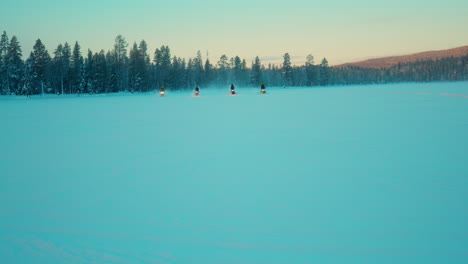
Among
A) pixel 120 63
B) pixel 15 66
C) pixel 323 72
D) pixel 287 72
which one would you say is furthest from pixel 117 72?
pixel 323 72

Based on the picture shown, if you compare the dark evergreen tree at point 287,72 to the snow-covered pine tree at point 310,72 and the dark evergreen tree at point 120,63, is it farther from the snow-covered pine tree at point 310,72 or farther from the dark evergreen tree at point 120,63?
the dark evergreen tree at point 120,63

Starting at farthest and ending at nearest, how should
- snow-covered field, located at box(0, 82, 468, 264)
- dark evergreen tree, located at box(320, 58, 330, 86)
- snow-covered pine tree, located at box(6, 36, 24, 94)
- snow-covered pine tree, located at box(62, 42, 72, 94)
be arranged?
dark evergreen tree, located at box(320, 58, 330, 86) → snow-covered pine tree, located at box(62, 42, 72, 94) → snow-covered pine tree, located at box(6, 36, 24, 94) → snow-covered field, located at box(0, 82, 468, 264)

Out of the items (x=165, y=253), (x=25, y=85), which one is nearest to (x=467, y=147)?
(x=165, y=253)

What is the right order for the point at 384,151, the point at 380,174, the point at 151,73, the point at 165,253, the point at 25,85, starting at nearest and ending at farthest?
the point at 165,253, the point at 380,174, the point at 384,151, the point at 25,85, the point at 151,73

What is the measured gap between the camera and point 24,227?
3168mm

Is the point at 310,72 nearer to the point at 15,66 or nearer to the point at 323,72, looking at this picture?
the point at 323,72

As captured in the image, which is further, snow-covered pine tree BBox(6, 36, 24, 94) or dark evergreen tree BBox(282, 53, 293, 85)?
dark evergreen tree BBox(282, 53, 293, 85)

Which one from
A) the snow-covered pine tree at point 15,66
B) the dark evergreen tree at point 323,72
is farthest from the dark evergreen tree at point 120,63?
the dark evergreen tree at point 323,72

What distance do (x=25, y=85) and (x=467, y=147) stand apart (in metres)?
52.8

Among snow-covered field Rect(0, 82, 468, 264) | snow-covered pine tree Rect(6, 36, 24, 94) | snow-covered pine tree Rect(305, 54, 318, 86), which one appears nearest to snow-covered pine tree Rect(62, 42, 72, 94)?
snow-covered pine tree Rect(6, 36, 24, 94)

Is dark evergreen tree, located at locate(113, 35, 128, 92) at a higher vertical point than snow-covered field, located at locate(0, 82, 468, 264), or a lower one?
higher

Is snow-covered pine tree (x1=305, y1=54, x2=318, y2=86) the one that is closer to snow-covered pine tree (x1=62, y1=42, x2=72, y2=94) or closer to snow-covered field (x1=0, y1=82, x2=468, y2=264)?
snow-covered pine tree (x1=62, y1=42, x2=72, y2=94)

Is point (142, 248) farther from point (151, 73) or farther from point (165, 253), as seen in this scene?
point (151, 73)

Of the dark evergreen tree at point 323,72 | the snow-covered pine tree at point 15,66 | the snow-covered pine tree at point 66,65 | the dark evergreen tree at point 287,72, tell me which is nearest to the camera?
the snow-covered pine tree at point 15,66
